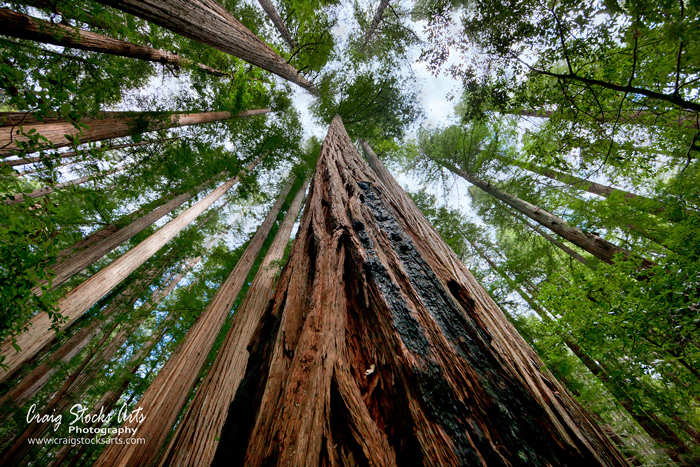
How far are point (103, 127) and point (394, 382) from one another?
4839 mm

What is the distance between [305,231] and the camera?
189 cm

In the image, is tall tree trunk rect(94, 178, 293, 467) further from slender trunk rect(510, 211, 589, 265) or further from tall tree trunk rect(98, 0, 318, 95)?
slender trunk rect(510, 211, 589, 265)

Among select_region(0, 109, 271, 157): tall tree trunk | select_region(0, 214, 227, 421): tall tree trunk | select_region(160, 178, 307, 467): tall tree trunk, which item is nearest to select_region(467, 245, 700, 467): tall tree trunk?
select_region(160, 178, 307, 467): tall tree trunk

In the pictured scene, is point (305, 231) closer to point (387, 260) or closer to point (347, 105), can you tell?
point (387, 260)

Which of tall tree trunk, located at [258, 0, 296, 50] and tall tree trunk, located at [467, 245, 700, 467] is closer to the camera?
tall tree trunk, located at [467, 245, 700, 467]

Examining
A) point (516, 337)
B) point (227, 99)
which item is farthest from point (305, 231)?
point (227, 99)

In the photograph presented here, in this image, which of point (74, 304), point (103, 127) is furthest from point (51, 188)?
point (74, 304)

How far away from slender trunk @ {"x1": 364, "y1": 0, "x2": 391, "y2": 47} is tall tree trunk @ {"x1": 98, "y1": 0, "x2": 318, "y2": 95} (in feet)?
21.4

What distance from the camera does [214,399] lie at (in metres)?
1.79

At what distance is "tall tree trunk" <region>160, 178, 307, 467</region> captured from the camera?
5.03ft

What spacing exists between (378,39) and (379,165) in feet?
23.4

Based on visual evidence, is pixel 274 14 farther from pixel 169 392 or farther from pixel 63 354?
pixel 63 354

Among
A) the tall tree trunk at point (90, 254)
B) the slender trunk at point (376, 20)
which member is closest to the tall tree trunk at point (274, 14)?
the slender trunk at point (376, 20)

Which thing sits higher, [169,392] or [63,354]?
[63,354]
